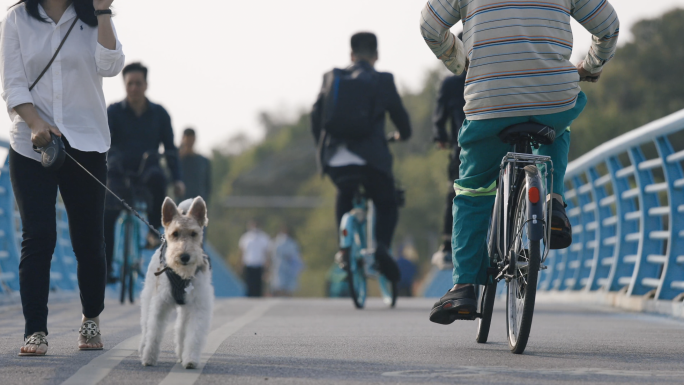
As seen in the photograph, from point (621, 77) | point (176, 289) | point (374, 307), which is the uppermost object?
point (621, 77)

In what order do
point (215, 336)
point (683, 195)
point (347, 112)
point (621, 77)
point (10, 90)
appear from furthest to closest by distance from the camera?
point (621, 77) → point (347, 112) → point (683, 195) → point (215, 336) → point (10, 90)

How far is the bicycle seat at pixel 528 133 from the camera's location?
5688 mm

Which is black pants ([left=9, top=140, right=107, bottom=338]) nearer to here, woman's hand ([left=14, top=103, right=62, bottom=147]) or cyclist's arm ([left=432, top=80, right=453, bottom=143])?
woman's hand ([left=14, top=103, right=62, bottom=147])

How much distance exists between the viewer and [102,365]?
533cm

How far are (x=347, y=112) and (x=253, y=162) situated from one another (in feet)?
389

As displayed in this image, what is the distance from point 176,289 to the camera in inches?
205

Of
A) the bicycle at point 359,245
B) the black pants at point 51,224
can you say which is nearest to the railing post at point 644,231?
the bicycle at point 359,245

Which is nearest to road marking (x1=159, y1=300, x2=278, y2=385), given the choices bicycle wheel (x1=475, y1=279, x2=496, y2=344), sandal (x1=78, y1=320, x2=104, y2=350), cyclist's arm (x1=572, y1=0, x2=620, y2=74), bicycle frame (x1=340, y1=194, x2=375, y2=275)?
sandal (x1=78, y1=320, x2=104, y2=350)

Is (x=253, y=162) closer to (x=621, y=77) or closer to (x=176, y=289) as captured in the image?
(x=621, y=77)

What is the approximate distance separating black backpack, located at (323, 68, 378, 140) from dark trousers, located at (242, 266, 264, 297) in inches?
566

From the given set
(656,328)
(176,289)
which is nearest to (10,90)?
(176,289)

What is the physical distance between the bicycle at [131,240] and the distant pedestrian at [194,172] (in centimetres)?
237

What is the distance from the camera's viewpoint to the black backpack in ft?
34.5

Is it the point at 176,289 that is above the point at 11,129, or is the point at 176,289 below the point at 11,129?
below
